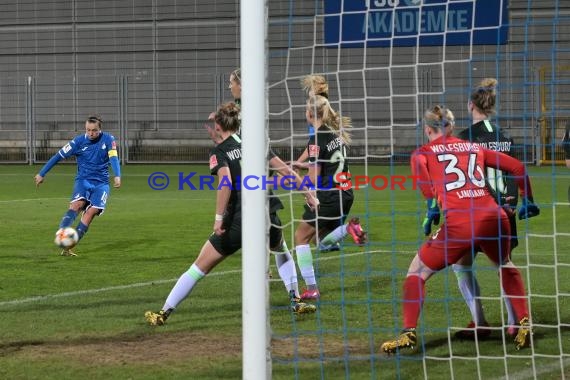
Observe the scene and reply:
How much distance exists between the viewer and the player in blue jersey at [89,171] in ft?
44.5

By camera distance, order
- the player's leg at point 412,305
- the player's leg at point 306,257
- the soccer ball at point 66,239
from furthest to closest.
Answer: the soccer ball at point 66,239
the player's leg at point 306,257
the player's leg at point 412,305

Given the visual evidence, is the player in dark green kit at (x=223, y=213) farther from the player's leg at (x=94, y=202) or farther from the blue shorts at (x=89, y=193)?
the blue shorts at (x=89, y=193)

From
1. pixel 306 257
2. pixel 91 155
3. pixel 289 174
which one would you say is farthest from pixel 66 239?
pixel 289 174

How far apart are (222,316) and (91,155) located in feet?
19.9

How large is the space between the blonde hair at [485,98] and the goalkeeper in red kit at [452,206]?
71 cm

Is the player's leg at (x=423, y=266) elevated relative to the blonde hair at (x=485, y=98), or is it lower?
lower

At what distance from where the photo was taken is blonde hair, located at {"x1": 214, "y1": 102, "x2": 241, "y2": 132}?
26.7 ft

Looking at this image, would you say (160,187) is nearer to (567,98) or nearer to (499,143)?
(567,98)

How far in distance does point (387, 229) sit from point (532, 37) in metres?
15.3

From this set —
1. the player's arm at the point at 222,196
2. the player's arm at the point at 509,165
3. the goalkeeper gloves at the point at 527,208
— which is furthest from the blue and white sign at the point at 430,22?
the player's arm at the point at 509,165

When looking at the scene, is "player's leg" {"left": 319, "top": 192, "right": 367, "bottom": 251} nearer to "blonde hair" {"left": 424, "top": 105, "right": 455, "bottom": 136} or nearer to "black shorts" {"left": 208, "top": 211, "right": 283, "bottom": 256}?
"black shorts" {"left": 208, "top": 211, "right": 283, "bottom": 256}

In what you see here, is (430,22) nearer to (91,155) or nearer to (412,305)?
(91,155)

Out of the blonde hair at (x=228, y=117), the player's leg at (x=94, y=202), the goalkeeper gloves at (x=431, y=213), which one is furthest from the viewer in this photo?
the player's leg at (x=94, y=202)

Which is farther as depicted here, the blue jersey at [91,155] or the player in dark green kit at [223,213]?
the blue jersey at [91,155]
